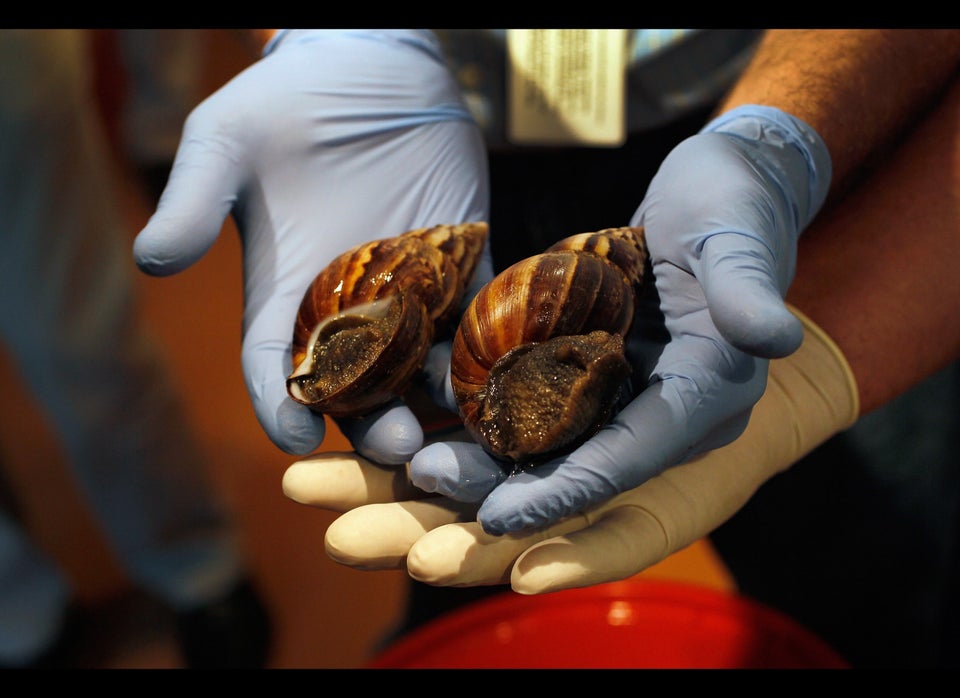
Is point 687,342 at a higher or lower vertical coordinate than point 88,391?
higher

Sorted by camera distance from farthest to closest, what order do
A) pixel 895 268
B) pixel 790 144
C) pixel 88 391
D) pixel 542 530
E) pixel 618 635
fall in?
pixel 88 391 < pixel 618 635 < pixel 895 268 < pixel 790 144 < pixel 542 530

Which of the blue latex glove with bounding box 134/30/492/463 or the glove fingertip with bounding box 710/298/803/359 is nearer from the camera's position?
the glove fingertip with bounding box 710/298/803/359

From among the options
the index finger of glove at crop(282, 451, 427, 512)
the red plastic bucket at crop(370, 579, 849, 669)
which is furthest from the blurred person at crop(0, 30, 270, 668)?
the index finger of glove at crop(282, 451, 427, 512)

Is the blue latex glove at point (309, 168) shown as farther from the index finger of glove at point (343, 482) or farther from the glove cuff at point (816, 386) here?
the glove cuff at point (816, 386)

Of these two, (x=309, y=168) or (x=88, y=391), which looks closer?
(x=309, y=168)

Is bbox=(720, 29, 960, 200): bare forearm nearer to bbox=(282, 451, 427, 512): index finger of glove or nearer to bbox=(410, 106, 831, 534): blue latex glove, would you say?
bbox=(410, 106, 831, 534): blue latex glove

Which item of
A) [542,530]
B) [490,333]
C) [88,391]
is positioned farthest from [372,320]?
[88,391]

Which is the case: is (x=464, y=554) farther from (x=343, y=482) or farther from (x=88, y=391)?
(x=88, y=391)
